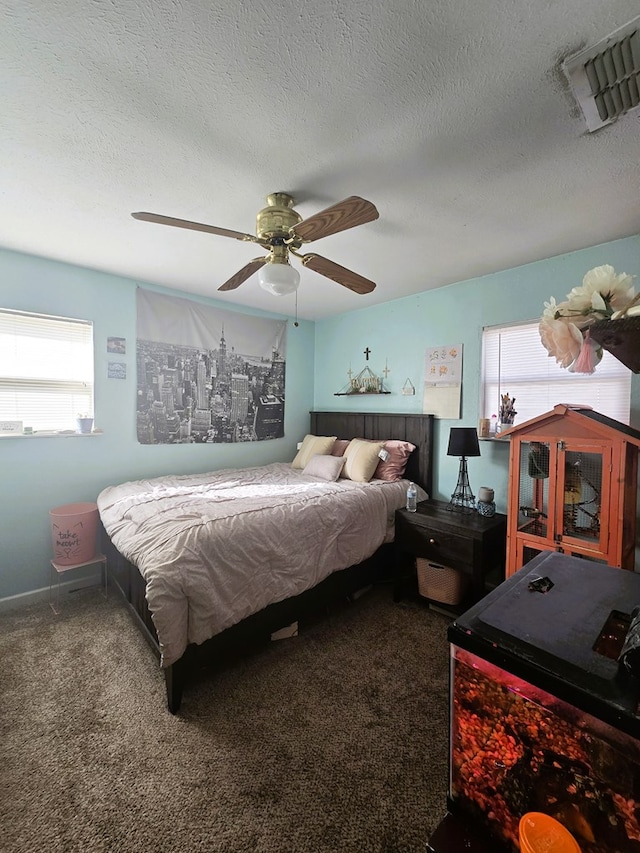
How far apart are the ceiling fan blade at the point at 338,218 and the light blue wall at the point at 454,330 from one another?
1.36 meters

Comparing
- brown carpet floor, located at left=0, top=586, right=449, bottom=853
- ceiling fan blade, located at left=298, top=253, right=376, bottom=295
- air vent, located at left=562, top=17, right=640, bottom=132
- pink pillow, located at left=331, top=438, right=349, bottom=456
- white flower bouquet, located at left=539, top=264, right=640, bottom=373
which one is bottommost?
brown carpet floor, located at left=0, top=586, right=449, bottom=853

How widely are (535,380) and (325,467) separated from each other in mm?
1799

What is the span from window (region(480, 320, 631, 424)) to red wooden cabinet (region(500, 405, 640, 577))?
44 centimetres

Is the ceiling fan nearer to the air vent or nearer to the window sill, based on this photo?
the air vent

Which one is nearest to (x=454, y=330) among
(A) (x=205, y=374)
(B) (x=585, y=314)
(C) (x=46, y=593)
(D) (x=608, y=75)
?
(D) (x=608, y=75)

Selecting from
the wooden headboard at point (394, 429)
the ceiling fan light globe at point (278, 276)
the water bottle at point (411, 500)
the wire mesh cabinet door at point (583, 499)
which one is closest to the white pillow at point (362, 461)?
the wooden headboard at point (394, 429)

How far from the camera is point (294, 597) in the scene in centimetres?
218

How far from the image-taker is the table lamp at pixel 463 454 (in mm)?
2633

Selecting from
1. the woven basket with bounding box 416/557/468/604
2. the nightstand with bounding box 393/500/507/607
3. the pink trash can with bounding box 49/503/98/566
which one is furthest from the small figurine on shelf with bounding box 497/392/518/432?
the pink trash can with bounding box 49/503/98/566

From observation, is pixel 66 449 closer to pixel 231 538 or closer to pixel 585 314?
pixel 231 538

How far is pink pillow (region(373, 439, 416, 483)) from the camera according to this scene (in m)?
3.20

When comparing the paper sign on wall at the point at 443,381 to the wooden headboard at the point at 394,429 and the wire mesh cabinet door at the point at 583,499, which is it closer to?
the wooden headboard at the point at 394,429

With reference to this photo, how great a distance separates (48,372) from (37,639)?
1819 mm

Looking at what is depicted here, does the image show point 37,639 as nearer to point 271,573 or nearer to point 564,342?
point 271,573
